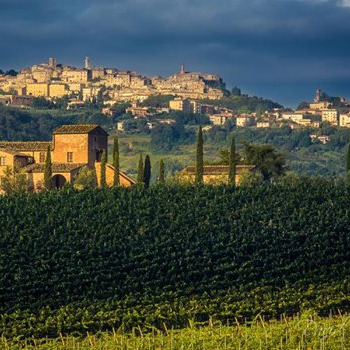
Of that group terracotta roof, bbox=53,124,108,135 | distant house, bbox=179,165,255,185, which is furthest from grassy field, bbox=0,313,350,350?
terracotta roof, bbox=53,124,108,135

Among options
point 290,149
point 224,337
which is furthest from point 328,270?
point 290,149

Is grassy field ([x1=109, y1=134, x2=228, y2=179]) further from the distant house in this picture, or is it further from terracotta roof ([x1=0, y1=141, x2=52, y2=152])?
the distant house

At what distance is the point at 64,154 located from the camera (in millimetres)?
75312

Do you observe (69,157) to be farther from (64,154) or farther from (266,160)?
(266,160)

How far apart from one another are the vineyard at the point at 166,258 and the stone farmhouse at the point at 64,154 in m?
22.3

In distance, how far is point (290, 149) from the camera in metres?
163

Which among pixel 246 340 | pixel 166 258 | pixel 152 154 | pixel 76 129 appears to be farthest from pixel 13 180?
pixel 152 154

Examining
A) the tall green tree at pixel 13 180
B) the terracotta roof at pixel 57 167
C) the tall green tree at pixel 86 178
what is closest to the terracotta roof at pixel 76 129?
the terracotta roof at pixel 57 167

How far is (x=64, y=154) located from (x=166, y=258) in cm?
3464

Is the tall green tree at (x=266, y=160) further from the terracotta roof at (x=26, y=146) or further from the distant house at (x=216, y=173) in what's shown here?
the terracotta roof at (x=26, y=146)

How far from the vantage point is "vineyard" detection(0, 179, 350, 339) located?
123 ft

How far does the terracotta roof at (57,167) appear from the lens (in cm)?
7188

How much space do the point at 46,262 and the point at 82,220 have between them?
476 centimetres

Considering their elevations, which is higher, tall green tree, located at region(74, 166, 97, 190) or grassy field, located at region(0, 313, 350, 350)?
tall green tree, located at region(74, 166, 97, 190)
